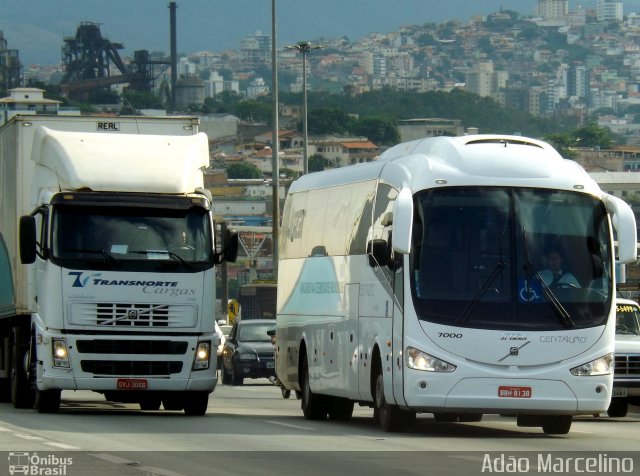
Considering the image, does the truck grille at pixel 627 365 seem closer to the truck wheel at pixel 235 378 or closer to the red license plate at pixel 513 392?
the red license plate at pixel 513 392

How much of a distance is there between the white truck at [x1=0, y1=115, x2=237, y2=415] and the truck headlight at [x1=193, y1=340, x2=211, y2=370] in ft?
0.06

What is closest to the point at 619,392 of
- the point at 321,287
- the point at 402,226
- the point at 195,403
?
A: the point at 321,287

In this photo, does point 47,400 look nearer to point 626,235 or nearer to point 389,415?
point 389,415

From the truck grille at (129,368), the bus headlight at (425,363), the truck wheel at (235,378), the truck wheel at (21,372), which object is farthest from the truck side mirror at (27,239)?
the truck wheel at (235,378)

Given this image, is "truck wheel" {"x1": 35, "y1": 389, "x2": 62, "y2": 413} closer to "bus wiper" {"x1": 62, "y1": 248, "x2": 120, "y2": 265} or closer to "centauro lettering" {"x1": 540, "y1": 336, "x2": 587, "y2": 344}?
"bus wiper" {"x1": 62, "y1": 248, "x2": 120, "y2": 265}

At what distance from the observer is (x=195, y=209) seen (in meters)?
22.7

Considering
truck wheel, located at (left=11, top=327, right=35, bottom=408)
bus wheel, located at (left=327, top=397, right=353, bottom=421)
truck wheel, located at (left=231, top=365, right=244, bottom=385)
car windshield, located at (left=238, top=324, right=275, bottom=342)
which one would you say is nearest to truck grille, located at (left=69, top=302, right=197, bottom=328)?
truck wheel, located at (left=11, top=327, right=35, bottom=408)

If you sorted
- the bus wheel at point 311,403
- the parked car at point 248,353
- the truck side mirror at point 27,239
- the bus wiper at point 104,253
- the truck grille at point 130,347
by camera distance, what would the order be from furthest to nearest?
the parked car at point 248,353 → the bus wheel at point 311,403 → the truck grille at point 130,347 → the bus wiper at point 104,253 → the truck side mirror at point 27,239

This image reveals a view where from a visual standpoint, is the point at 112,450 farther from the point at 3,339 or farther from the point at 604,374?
the point at 3,339

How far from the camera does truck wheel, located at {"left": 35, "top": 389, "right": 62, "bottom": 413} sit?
2320 cm

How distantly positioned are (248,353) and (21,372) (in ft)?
53.3

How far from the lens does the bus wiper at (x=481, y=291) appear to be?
19.4 metres

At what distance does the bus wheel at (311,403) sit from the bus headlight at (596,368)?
16.4 feet

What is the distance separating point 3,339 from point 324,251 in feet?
16.1
